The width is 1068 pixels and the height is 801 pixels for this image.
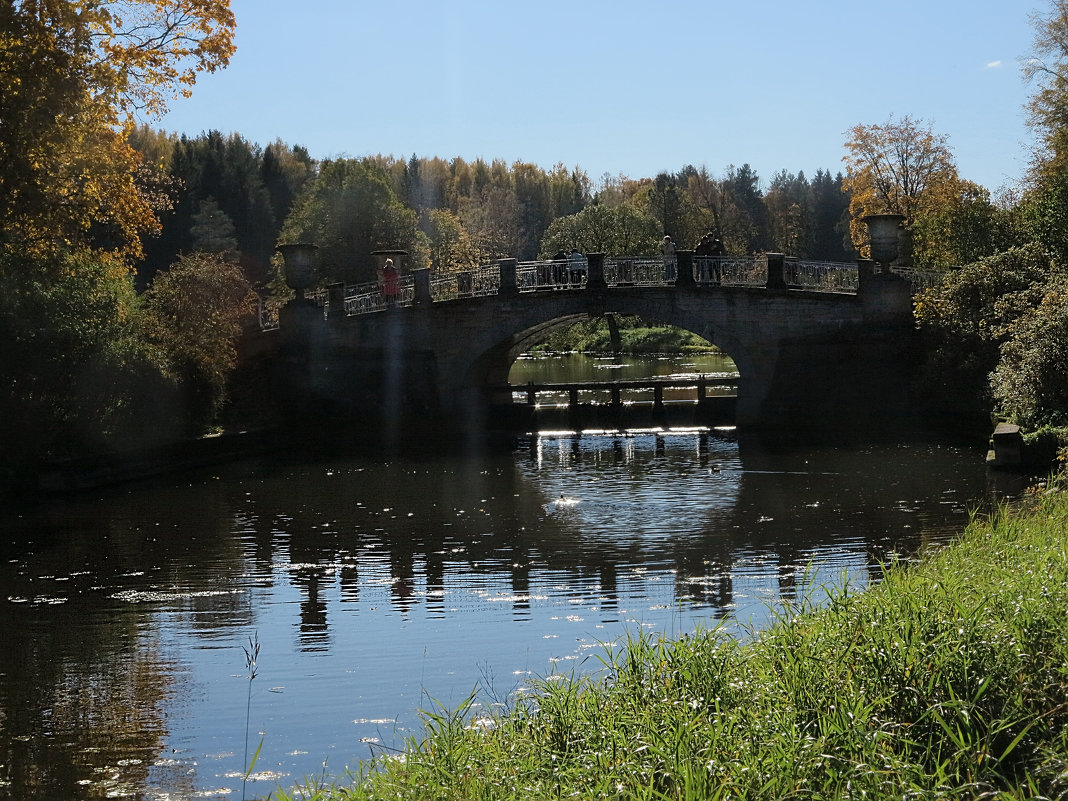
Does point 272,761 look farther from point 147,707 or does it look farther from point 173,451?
point 173,451

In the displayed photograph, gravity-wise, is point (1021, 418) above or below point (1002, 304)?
below

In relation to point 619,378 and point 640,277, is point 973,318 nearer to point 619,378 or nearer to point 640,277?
point 640,277

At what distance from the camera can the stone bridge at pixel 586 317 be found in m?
27.6

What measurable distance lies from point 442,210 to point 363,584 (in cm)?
6719

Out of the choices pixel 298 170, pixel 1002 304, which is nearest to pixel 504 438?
pixel 1002 304

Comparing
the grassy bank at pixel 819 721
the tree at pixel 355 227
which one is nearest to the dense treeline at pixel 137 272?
the grassy bank at pixel 819 721

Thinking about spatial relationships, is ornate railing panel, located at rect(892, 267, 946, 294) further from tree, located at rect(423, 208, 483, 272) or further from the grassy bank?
tree, located at rect(423, 208, 483, 272)

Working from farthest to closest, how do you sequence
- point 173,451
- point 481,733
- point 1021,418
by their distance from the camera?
point 173,451
point 1021,418
point 481,733

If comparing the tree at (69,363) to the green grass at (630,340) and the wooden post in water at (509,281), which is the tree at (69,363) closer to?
the wooden post in water at (509,281)

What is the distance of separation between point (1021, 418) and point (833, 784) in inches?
624

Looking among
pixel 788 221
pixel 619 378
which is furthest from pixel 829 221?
pixel 619 378

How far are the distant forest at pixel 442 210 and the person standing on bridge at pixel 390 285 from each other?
993 inches

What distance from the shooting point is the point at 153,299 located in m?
30.0

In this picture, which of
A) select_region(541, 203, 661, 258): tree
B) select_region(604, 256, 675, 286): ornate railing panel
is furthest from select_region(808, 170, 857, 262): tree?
select_region(604, 256, 675, 286): ornate railing panel
